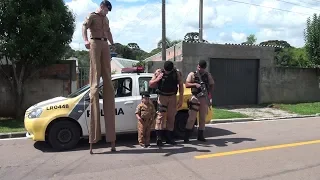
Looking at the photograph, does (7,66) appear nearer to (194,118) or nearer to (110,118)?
(110,118)

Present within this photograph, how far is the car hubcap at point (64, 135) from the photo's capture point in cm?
718

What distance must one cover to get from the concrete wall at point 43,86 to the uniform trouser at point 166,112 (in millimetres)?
6313

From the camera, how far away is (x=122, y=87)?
26.1 feet

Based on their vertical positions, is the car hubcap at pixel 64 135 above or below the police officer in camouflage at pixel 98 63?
below

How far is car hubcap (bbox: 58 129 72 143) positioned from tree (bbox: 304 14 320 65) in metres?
15.0

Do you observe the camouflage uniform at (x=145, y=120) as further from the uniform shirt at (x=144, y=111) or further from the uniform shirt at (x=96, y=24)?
the uniform shirt at (x=96, y=24)

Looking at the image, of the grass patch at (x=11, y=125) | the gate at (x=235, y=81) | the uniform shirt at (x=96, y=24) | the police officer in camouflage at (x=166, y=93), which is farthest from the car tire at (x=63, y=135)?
the gate at (x=235, y=81)

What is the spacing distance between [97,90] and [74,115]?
0.80 meters

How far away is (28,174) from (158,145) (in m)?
2.74

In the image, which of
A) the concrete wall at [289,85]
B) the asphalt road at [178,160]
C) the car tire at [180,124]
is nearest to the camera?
the asphalt road at [178,160]

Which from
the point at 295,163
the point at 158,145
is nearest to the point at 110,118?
the point at 158,145

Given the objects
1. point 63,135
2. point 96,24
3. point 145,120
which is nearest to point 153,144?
point 145,120

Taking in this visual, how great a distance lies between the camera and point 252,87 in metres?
16.7

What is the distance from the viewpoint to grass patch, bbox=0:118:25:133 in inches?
372
